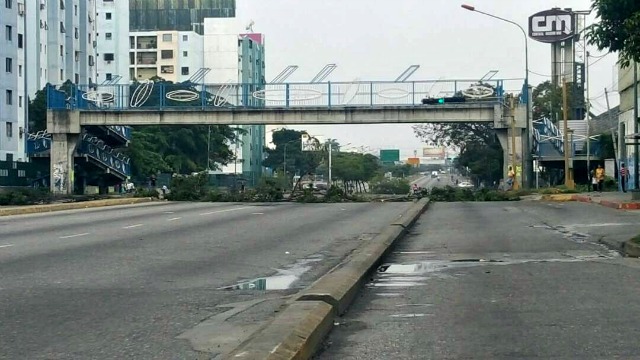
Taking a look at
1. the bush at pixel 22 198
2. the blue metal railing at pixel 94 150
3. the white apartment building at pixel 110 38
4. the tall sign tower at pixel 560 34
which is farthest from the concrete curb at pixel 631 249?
the white apartment building at pixel 110 38

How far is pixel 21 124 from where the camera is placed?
76812 mm

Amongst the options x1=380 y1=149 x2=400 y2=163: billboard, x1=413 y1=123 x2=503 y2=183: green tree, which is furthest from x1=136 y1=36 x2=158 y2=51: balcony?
x1=413 y1=123 x2=503 y2=183: green tree

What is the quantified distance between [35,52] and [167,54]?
1937 inches

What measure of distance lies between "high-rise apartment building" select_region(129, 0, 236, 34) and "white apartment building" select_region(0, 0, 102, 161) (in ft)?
153

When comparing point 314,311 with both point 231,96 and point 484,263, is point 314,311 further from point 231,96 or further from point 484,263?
point 231,96

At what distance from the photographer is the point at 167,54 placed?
134m

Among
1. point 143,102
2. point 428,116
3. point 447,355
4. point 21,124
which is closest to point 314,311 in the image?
point 447,355

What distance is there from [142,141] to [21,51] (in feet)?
49.9

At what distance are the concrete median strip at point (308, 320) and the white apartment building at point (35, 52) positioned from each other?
66.2 m

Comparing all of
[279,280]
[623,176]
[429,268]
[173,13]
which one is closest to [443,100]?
[623,176]

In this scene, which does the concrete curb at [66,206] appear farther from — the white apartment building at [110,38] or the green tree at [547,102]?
the white apartment building at [110,38]

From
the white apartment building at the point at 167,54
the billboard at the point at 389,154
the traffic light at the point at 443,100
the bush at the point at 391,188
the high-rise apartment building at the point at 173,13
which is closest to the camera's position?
the traffic light at the point at 443,100

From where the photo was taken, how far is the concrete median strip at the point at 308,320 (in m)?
6.93

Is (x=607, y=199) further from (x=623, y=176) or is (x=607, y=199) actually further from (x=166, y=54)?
(x=166, y=54)
